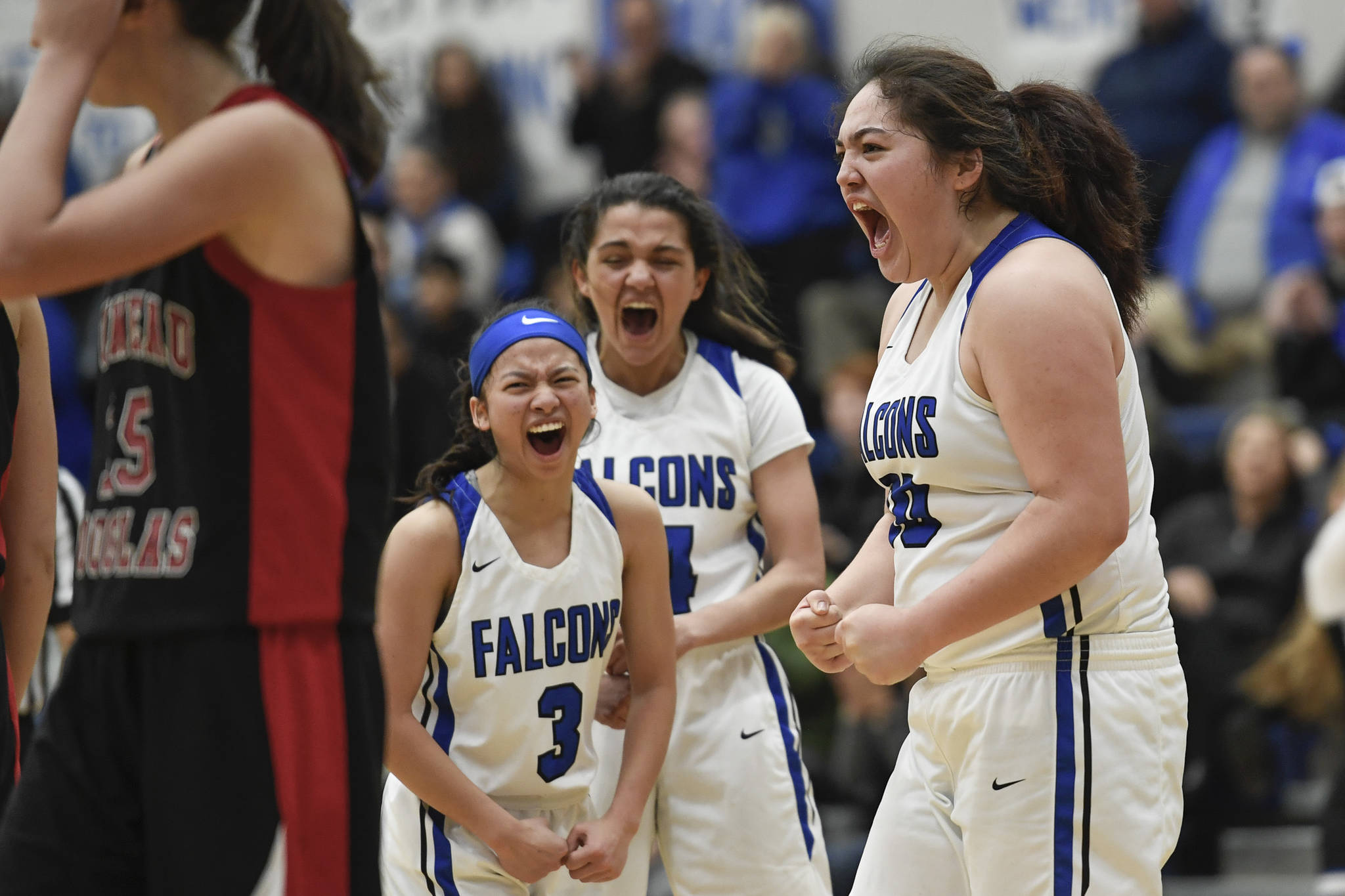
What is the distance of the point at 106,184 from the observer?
244cm

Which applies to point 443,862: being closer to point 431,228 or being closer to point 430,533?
point 430,533

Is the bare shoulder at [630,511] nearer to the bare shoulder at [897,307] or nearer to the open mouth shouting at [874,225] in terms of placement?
the bare shoulder at [897,307]

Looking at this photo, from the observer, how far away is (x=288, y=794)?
2518 millimetres

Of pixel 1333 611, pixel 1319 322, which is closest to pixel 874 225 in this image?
pixel 1333 611

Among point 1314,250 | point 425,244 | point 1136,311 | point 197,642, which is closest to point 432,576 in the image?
point 197,642

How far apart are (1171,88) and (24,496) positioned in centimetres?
756

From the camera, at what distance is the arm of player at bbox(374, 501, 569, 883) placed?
11.5 feet

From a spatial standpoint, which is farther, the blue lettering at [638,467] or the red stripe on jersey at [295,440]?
the blue lettering at [638,467]

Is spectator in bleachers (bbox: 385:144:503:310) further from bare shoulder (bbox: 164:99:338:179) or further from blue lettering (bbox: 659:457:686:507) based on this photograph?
bare shoulder (bbox: 164:99:338:179)

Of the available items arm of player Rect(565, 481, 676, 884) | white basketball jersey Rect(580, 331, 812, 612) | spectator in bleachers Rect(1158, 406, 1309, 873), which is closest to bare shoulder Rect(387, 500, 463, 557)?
arm of player Rect(565, 481, 676, 884)

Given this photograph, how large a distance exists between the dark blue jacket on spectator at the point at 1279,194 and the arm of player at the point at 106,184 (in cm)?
675

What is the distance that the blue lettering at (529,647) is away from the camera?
3604mm

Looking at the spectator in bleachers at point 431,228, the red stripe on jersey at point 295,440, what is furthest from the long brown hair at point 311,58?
the spectator in bleachers at point 431,228

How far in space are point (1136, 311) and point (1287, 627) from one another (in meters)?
4.52
